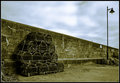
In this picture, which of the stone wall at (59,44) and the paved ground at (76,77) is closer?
the paved ground at (76,77)

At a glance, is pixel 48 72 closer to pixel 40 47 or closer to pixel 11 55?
pixel 40 47

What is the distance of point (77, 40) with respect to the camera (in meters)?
7.54

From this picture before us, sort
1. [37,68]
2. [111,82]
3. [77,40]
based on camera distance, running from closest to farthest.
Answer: [111,82]
[37,68]
[77,40]

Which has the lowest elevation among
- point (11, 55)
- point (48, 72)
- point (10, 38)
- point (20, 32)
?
point (48, 72)

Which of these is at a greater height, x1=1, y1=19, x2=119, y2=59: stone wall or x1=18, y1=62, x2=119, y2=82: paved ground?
x1=1, y1=19, x2=119, y2=59: stone wall

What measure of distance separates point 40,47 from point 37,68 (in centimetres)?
97

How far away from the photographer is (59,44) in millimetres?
6434

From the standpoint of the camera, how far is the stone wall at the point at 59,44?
423cm

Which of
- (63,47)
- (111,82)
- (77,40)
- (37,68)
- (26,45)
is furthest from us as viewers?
(77,40)

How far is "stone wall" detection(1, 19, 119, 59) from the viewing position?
13.9ft

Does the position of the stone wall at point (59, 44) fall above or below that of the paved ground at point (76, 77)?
above

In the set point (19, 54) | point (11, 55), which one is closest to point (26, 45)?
point (19, 54)

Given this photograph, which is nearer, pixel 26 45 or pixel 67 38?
pixel 26 45

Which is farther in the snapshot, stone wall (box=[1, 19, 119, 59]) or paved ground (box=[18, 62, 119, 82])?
stone wall (box=[1, 19, 119, 59])
